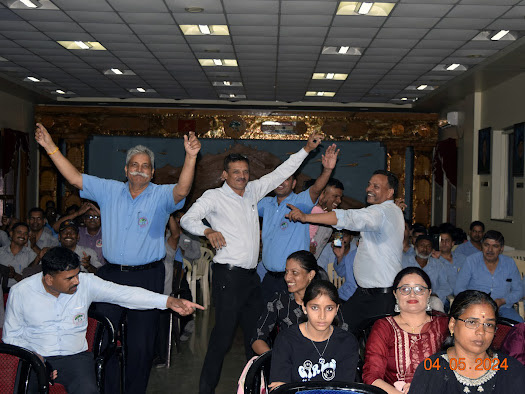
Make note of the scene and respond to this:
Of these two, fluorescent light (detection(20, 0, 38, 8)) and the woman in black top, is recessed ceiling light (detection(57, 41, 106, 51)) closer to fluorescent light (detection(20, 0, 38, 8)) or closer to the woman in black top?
fluorescent light (detection(20, 0, 38, 8))

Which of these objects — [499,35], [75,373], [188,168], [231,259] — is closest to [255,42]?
[499,35]

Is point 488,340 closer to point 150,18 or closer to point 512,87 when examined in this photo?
point 150,18

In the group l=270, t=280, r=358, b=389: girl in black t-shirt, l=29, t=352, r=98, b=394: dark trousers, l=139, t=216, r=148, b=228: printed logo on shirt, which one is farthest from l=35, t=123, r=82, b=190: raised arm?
l=270, t=280, r=358, b=389: girl in black t-shirt

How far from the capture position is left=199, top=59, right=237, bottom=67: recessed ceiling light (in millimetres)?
8695

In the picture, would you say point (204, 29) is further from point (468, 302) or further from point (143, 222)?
point (468, 302)

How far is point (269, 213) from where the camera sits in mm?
4609

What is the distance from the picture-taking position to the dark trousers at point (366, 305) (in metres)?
3.80

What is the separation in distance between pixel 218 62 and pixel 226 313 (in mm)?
5617

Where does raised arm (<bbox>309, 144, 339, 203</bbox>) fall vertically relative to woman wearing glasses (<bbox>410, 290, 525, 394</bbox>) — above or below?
above

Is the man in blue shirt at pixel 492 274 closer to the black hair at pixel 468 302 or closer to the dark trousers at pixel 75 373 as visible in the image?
the black hair at pixel 468 302

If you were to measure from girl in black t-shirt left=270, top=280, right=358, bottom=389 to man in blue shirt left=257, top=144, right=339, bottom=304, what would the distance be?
1347 mm

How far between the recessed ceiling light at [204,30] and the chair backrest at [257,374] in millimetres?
4973

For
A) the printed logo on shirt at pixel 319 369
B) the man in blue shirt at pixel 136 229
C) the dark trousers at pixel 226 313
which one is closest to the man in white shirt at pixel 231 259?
the dark trousers at pixel 226 313

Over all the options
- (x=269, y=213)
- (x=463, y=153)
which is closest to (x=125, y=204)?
(x=269, y=213)
